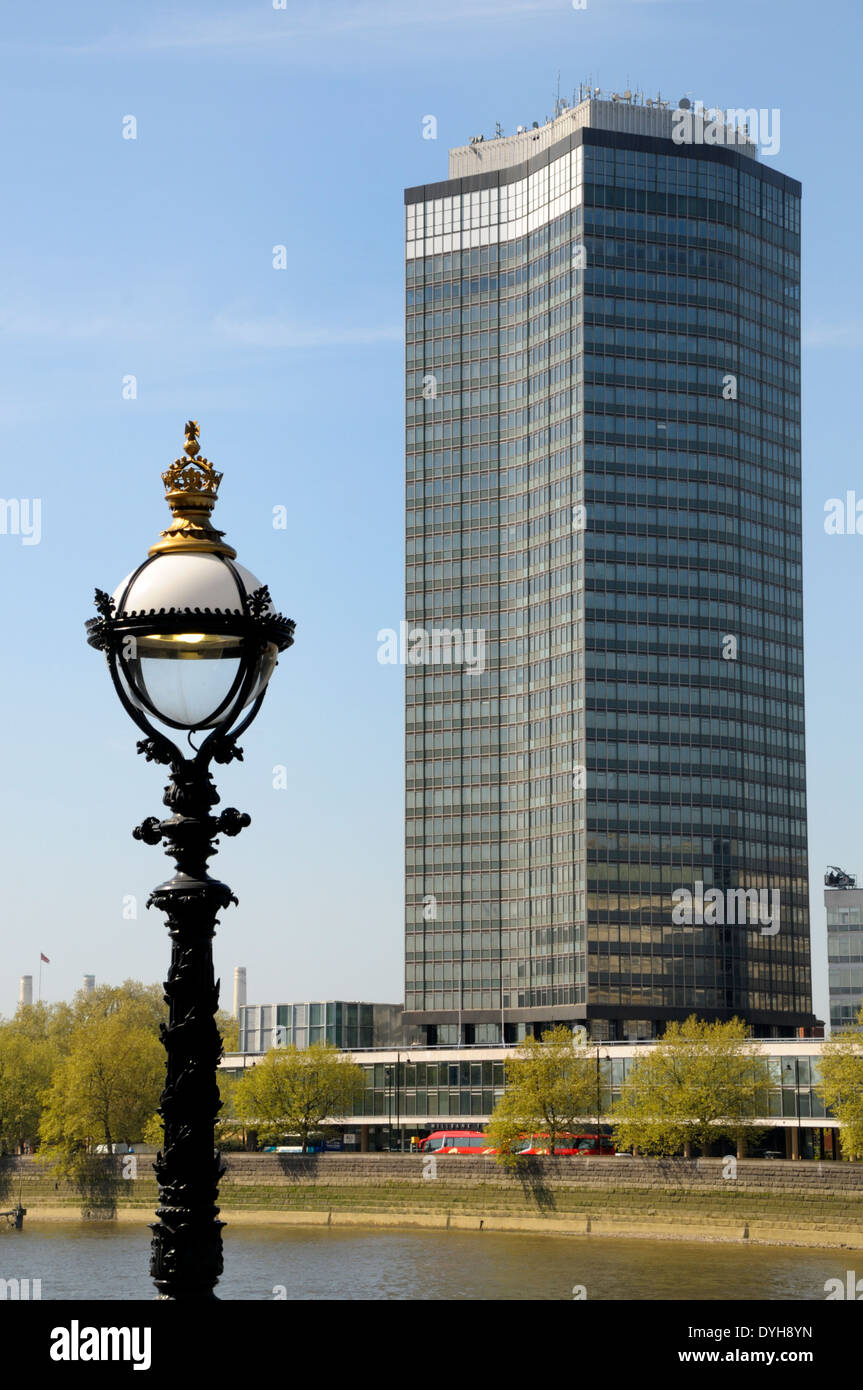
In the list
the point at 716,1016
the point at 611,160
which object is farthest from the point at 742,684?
the point at 611,160

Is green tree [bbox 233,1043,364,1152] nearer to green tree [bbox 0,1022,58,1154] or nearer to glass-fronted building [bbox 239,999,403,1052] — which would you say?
green tree [bbox 0,1022,58,1154]

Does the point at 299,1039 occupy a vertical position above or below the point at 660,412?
below

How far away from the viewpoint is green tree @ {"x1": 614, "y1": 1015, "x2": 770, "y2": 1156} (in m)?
122

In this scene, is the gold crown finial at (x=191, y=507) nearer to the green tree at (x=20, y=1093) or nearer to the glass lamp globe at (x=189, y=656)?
the glass lamp globe at (x=189, y=656)

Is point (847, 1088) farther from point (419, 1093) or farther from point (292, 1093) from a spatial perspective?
point (419, 1093)

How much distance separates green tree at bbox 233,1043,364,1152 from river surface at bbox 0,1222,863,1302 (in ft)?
79.7

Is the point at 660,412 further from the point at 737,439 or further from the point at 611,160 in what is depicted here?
the point at 611,160

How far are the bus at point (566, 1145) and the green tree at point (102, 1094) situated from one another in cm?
3187

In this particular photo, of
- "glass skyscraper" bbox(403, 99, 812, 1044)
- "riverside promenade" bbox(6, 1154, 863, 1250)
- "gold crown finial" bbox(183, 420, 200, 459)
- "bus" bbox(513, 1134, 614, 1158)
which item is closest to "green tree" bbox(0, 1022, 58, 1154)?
"riverside promenade" bbox(6, 1154, 863, 1250)

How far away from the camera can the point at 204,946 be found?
1087 centimetres

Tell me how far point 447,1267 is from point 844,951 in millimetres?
98617

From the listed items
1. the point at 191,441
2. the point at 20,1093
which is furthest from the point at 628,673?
the point at 191,441

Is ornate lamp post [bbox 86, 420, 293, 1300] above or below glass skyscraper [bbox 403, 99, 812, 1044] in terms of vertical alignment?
below
